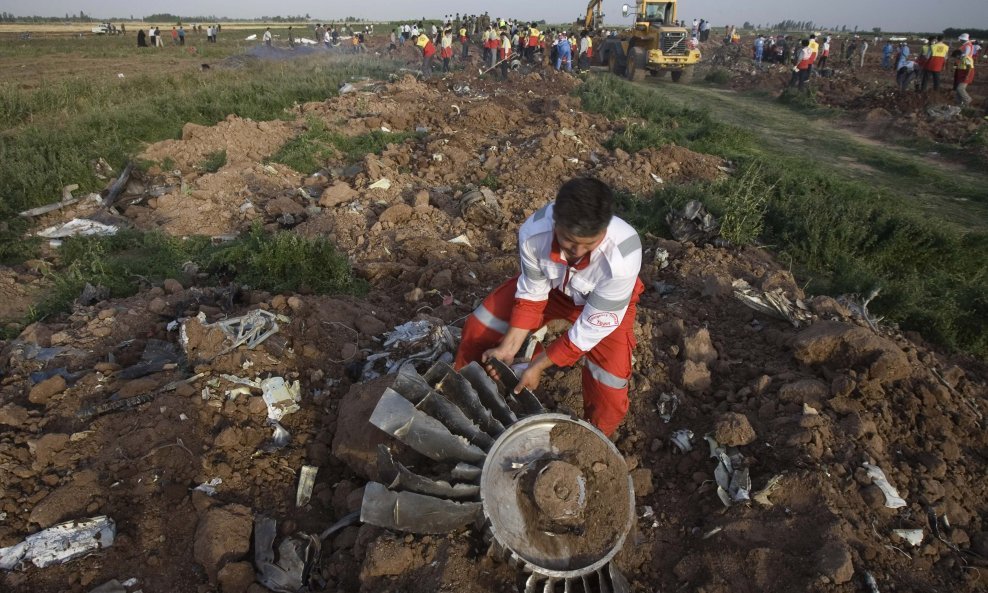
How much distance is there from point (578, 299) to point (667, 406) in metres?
0.86

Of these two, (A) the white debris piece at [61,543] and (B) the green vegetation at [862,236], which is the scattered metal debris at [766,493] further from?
(A) the white debris piece at [61,543]

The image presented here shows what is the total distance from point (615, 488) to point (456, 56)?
24.5 meters

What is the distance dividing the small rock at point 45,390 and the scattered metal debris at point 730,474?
3483 mm

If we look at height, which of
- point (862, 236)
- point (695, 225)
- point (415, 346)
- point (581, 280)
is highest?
point (581, 280)

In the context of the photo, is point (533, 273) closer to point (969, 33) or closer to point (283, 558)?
point (283, 558)

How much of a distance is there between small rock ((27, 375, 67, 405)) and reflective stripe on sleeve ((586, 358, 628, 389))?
2881mm

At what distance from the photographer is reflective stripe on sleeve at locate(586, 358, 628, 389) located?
110 inches

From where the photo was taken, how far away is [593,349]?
2.86 meters

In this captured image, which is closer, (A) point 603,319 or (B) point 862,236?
(A) point 603,319

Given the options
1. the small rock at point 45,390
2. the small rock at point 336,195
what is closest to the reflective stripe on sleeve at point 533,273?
the small rock at point 45,390

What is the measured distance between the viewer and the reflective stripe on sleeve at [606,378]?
2.80 m

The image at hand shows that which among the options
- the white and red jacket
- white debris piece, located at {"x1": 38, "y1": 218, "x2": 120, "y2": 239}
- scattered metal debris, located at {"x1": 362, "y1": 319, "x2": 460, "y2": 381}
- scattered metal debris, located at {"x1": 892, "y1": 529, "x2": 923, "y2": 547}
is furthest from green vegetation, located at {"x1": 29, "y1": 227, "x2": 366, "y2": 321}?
scattered metal debris, located at {"x1": 892, "y1": 529, "x2": 923, "y2": 547}

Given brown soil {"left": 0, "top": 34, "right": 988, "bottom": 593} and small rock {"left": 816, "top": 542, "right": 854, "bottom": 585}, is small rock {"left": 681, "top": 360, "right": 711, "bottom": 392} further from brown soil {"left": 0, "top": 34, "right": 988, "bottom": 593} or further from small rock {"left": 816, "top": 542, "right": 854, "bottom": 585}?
small rock {"left": 816, "top": 542, "right": 854, "bottom": 585}

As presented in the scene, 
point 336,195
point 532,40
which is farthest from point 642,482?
point 532,40
